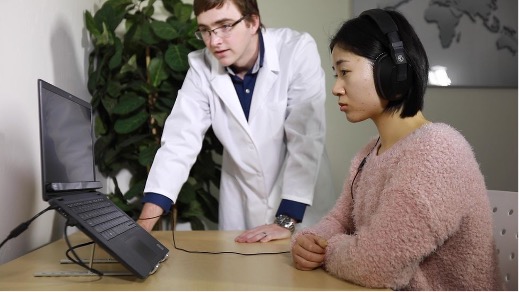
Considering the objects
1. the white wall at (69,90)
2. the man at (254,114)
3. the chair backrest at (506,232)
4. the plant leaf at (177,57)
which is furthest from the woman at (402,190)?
the plant leaf at (177,57)

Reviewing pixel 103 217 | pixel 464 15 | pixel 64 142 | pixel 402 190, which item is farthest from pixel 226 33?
pixel 464 15

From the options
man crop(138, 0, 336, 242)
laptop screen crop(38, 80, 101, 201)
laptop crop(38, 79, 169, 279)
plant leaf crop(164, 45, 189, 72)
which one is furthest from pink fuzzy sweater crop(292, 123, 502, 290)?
plant leaf crop(164, 45, 189, 72)

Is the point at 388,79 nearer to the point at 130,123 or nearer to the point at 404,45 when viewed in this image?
the point at 404,45

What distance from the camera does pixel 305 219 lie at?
186 centimetres

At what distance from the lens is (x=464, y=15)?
104 inches

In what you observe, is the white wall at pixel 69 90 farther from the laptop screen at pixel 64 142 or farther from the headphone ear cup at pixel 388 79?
the headphone ear cup at pixel 388 79

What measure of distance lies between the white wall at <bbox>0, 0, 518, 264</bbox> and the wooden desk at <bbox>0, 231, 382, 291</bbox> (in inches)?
6.9

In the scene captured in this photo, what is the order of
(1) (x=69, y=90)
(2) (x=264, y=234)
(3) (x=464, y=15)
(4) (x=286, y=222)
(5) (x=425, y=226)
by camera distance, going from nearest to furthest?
1. (5) (x=425, y=226)
2. (2) (x=264, y=234)
3. (4) (x=286, y=222)
4. (1) (x=69, y=90)
5. (3) (x=464, y=15)

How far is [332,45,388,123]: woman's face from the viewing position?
41.9 inches

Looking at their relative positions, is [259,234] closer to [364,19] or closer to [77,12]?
[364,19]

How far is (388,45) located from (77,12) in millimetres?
1486

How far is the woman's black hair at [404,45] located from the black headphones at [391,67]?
13mm

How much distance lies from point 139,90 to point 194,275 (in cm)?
142

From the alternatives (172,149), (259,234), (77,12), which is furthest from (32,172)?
(77,12)
